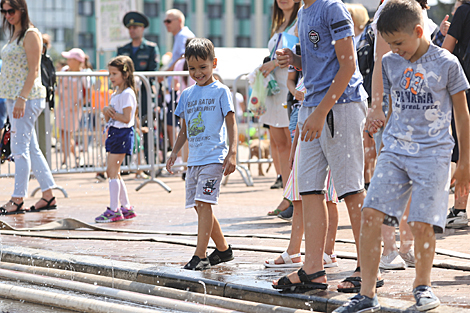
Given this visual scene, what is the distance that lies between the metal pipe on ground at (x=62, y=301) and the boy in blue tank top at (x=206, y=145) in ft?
3.03

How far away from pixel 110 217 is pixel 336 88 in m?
4.04

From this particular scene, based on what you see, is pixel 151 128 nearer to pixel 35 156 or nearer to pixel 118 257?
pixel 35 156

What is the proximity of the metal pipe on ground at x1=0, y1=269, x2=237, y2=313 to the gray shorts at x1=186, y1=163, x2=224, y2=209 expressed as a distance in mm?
862

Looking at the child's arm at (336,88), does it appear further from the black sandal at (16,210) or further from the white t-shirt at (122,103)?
the black sandal at (16,210)

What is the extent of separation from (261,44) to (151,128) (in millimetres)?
69356

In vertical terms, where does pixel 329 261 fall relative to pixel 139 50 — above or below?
below

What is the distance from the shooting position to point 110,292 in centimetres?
435

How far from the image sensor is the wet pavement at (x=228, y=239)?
436 centimetres

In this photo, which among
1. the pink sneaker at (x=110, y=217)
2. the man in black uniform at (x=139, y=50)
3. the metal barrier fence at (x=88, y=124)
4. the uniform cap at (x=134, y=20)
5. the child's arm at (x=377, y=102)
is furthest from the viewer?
the uniform cap at (x=134, y=20)

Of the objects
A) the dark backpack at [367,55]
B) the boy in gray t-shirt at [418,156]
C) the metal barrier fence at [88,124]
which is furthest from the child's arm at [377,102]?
the metal barrier fence at [88,124]

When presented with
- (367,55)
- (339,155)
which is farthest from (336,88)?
(367,55)

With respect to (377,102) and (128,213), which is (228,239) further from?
(377,102)

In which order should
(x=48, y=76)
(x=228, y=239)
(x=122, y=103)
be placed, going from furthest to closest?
(x=48, y=76)
(x=122, y=103)
(x=228, y=239)

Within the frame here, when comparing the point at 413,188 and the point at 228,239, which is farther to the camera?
the point at 228,239
